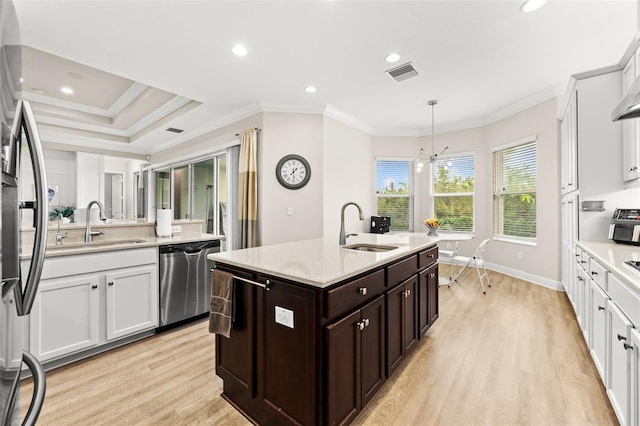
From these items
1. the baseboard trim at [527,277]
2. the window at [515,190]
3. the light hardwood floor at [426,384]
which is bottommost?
the light hardwood floor at [426,384]

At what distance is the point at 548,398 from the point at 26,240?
4.04 meters

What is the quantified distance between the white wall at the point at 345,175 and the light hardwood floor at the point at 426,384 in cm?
235

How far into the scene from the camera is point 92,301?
Result: 226cm

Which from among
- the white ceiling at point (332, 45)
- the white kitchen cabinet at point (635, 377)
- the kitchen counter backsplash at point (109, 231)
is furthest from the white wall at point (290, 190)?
the white kitchen cabinet at point (635, 377)

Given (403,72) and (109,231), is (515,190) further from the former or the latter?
(109,231)

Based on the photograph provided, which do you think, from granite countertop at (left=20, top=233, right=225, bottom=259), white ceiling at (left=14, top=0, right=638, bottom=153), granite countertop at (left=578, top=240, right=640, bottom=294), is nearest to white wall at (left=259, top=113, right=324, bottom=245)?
white ceiling at (left=14, top=0, right=638, bottom=153)

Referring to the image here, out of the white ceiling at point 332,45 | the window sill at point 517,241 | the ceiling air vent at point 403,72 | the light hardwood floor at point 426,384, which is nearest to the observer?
the light hardwood floor at point 426,384

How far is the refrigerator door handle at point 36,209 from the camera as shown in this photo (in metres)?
0.79

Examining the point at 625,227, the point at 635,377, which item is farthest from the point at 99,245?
the point at 625,227

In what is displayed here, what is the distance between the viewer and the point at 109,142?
6.45m

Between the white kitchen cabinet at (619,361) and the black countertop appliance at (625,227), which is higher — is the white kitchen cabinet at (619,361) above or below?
below

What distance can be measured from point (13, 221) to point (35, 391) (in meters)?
0.47

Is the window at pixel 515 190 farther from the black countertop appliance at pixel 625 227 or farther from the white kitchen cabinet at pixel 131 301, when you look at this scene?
the white kitchen cabinet at pixel 131 301

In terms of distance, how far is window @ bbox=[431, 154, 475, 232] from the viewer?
549 centimetres
